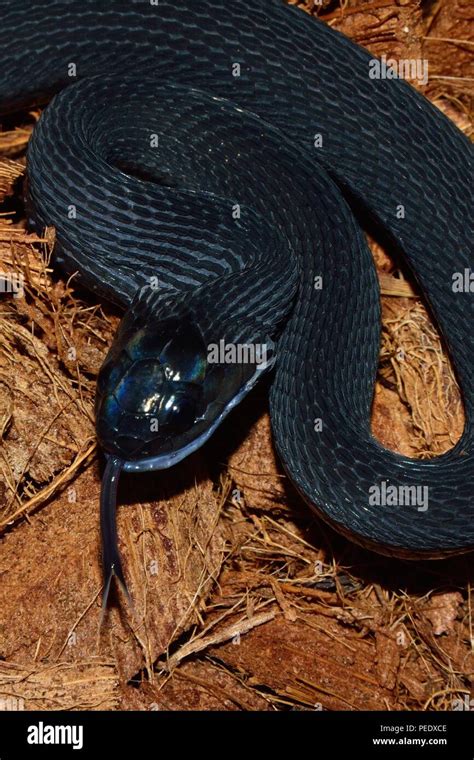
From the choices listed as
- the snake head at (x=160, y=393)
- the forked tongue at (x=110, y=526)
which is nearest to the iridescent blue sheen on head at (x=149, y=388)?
the snake head at (x=160, y=393)

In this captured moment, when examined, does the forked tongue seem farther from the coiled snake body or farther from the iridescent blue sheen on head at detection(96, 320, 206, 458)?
the iridescent blue sheen on head at detection(96, 320, 206, 458)

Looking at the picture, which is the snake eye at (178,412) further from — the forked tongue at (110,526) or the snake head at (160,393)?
the forked tongue at (110,526)

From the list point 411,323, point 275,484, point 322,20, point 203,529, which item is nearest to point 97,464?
point 203,529

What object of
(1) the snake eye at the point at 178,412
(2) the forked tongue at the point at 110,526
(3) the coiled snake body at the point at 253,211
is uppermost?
(3) the coiled snake body at the point at 253,211

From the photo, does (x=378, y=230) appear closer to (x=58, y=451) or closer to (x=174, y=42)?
(x=174, y=42)

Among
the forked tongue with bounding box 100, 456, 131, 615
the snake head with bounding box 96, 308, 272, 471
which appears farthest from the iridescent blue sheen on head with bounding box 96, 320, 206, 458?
the forked tongue with bounding box 100, 456, 131, 615
